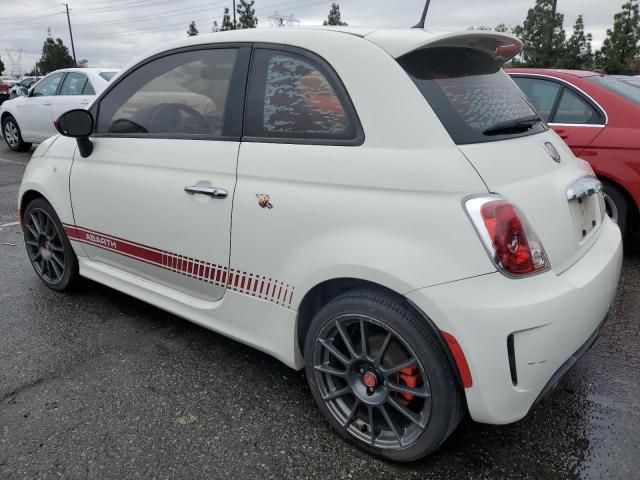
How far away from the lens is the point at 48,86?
32.8ft

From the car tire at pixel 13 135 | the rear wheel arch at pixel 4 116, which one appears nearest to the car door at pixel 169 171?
the car tire at pixel 13 135

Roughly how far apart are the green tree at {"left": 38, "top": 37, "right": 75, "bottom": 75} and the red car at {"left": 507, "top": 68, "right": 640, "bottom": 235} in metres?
63.8

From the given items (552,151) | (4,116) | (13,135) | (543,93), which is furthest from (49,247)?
(4,116)

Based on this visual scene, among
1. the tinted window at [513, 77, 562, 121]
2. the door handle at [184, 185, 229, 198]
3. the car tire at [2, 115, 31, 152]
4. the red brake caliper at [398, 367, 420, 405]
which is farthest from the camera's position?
the car tire at [2, 115, 31, 152]

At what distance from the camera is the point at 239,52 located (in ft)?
8.30

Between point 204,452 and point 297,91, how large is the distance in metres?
1.59

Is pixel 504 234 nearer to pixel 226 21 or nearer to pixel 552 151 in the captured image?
pixel 552 151

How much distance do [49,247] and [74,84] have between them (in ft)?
22.2

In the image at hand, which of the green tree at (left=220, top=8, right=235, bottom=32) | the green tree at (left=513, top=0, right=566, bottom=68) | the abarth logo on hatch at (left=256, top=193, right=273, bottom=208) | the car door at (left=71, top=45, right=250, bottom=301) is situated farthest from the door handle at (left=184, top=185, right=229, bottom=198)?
the green tree at (left=220, top=8, right=235, bottom=32)

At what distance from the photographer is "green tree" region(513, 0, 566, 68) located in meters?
27.9

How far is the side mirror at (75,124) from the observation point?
9.75ft

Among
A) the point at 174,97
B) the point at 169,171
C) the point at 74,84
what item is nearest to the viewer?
the point at 169,171

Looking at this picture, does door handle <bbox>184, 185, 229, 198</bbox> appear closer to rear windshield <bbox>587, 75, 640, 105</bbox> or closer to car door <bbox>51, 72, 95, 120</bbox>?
rear windshield <bbox>587, 75, 640, 105</bbox>

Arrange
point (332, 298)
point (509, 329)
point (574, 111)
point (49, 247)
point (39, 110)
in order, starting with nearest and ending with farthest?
point (509, 329) → point (332, 298) → point (49, 247) → point (574, 111) → point (39, 110)
